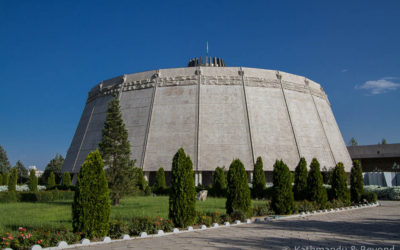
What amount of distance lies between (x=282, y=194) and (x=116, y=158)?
8.91 metres

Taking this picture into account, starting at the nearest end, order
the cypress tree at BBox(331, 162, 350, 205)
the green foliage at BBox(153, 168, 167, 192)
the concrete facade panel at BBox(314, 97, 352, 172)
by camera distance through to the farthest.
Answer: the cypress tree at BBox(331, 162, 350, 205)
the green foliage at BBox(153, 168, 167, 192)
the concrete facade panel at BBox(314, 97, 352, 172)

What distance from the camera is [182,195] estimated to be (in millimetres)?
9719

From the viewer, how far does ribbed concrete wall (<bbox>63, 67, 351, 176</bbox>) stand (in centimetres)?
2744

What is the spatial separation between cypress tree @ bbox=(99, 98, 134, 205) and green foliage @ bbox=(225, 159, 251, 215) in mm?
6670

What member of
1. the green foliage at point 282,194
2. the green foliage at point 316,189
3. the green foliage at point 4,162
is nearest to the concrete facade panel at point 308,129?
the green foliage at point 316,189

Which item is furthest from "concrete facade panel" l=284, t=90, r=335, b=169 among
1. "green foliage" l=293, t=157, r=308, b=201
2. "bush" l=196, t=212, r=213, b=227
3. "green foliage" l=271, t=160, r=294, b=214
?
"bush" l=196, t=212, r=213, b=227

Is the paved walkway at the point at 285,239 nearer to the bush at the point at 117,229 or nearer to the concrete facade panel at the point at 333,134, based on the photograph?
the bush at the point at 117,229

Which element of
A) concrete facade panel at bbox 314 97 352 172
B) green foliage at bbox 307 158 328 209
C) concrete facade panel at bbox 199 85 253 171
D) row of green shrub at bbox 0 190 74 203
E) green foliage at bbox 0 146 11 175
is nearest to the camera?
green foliage at bbox 307 158 328 209

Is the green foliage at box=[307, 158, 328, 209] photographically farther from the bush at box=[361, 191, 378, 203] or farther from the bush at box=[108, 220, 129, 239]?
the bush at box=[108, 220, 129, 239]

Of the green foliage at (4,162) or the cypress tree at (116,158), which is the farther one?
the green foliage at (4,162)

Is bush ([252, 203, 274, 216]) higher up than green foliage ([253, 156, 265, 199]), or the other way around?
green foliage ([253, 156, 265, 199])

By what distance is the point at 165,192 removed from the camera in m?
23.6

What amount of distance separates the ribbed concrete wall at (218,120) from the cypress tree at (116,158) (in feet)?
32.4

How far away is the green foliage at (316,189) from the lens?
1489cm
